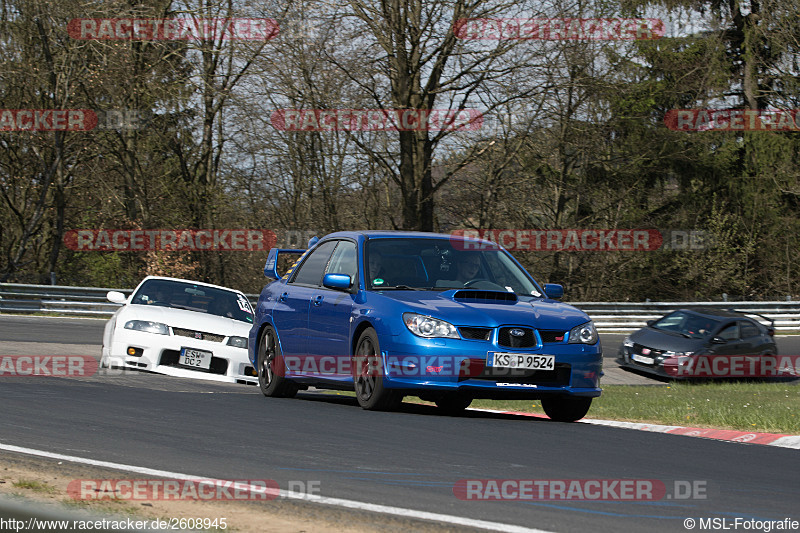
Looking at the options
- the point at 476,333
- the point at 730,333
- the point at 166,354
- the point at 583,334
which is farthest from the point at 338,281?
the point at 730,333

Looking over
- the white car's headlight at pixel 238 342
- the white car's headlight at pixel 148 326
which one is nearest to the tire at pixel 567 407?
the white car's headlight at pixel 238 342

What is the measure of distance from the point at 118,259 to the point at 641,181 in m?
19.3

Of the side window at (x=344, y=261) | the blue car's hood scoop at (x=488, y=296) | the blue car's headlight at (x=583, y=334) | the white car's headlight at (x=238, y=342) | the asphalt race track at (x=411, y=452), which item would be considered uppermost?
the side window at (x=344, y=261)

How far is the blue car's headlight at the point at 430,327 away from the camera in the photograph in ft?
29.3

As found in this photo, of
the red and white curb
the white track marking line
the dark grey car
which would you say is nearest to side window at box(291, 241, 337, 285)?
the red and white curb

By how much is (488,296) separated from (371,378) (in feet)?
4.18

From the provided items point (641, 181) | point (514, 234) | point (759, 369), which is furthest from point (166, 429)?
point (641, 181)

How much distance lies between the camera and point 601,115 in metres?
35.9

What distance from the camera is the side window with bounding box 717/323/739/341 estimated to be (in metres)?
23.8

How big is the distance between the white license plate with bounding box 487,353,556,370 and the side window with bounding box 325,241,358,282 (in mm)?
1890

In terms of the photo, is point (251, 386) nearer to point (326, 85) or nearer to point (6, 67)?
point (326, 85)

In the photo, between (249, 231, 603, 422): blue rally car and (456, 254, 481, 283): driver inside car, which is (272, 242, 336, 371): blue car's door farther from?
(456, 254, 481, 283): driver inside car

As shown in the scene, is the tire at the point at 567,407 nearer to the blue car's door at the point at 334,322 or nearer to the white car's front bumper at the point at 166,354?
the blue car's door at the point at 334,322

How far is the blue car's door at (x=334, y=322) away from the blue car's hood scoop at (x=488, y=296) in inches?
42.4
